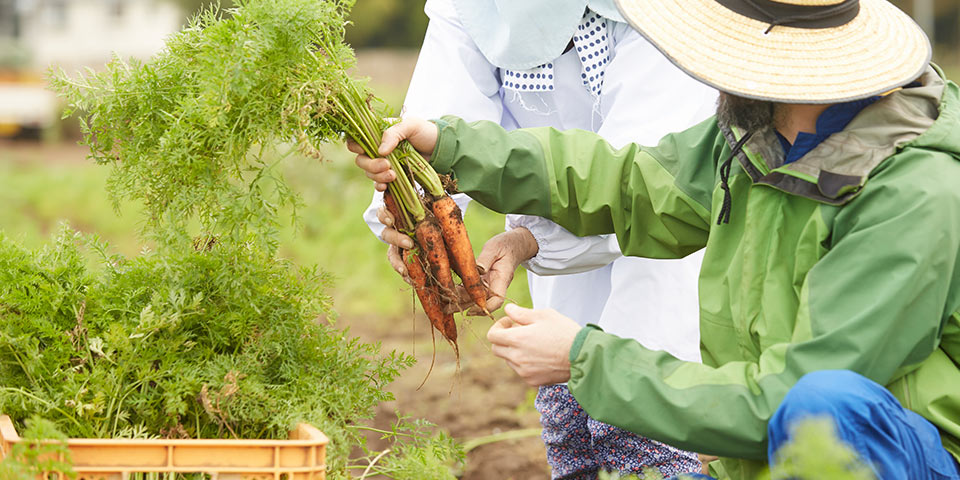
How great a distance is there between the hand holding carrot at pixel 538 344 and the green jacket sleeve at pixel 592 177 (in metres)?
0.43

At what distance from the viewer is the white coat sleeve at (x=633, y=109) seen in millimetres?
2645

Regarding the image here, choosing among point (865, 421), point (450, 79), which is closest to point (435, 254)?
point (450, 79)

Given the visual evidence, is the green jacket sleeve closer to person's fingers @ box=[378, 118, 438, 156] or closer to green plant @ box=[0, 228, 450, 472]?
person's fingers @ box=[378, 118, 438, 156]

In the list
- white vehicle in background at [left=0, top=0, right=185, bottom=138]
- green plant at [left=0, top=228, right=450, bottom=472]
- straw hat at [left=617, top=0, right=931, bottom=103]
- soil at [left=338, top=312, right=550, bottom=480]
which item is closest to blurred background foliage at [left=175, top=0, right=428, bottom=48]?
white vehicle in background at [left=0, top=0, right=185, bottom=138]

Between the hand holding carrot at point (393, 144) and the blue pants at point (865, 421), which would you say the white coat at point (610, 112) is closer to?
the hand holding carrot at point (393, 144)

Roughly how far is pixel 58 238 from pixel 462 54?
4.01 ft

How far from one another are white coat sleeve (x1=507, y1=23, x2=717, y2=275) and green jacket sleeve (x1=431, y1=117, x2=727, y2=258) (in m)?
0.23

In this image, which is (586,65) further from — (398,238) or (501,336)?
(501,336)

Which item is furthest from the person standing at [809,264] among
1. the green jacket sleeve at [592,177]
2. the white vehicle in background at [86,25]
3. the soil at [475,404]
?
the white vehicle in background at [86,25]

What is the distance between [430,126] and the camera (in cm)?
230

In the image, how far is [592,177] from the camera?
7.80 feet

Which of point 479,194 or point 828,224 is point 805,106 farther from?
point 479,194

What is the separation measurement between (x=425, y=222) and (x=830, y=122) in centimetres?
99

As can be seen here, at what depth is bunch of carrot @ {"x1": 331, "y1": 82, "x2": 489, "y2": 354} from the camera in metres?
2.21
